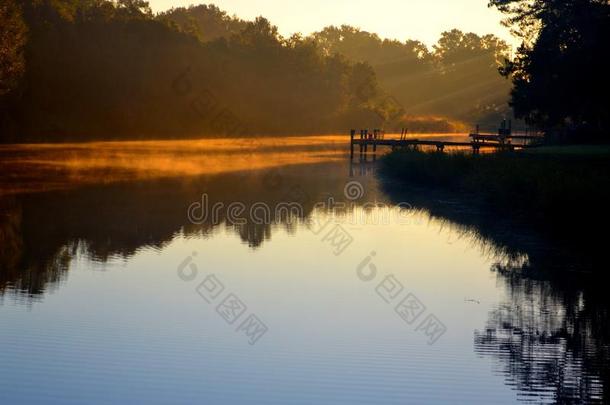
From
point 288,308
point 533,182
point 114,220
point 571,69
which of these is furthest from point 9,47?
point 288,308

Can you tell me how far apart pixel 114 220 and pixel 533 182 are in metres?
13.1

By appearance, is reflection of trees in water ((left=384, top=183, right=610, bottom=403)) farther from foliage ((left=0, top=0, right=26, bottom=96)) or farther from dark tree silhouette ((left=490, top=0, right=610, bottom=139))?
foliage ((left=0, top=0, right=26, bottom=96))

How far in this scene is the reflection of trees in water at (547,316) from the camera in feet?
40.4

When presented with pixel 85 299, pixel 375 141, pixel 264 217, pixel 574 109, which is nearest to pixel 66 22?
pixel 375 141

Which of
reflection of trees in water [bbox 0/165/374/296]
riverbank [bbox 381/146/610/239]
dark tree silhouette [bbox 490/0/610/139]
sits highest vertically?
dark tree silhouette [bbox 490/0/610/139]

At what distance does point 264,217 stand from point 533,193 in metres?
8.53

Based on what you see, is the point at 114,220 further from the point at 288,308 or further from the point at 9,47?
the point at 9,47

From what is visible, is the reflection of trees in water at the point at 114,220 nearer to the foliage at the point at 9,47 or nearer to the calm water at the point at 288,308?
the calm water at the point at 288,308

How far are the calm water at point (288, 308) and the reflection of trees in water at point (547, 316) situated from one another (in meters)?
0.05

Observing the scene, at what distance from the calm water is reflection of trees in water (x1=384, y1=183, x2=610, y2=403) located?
5cm

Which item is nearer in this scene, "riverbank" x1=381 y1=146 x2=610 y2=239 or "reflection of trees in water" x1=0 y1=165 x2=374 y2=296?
"reflection of trees in water" x1=0 y1=165 x2=374 y2=296

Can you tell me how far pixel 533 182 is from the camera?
101ft

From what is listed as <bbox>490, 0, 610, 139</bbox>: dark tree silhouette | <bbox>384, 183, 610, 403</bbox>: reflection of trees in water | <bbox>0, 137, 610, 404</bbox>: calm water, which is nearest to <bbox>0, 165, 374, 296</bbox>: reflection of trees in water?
<bbox>0, 137, 610, 404</bbox>: calm water

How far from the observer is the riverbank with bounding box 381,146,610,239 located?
27.4 metres
